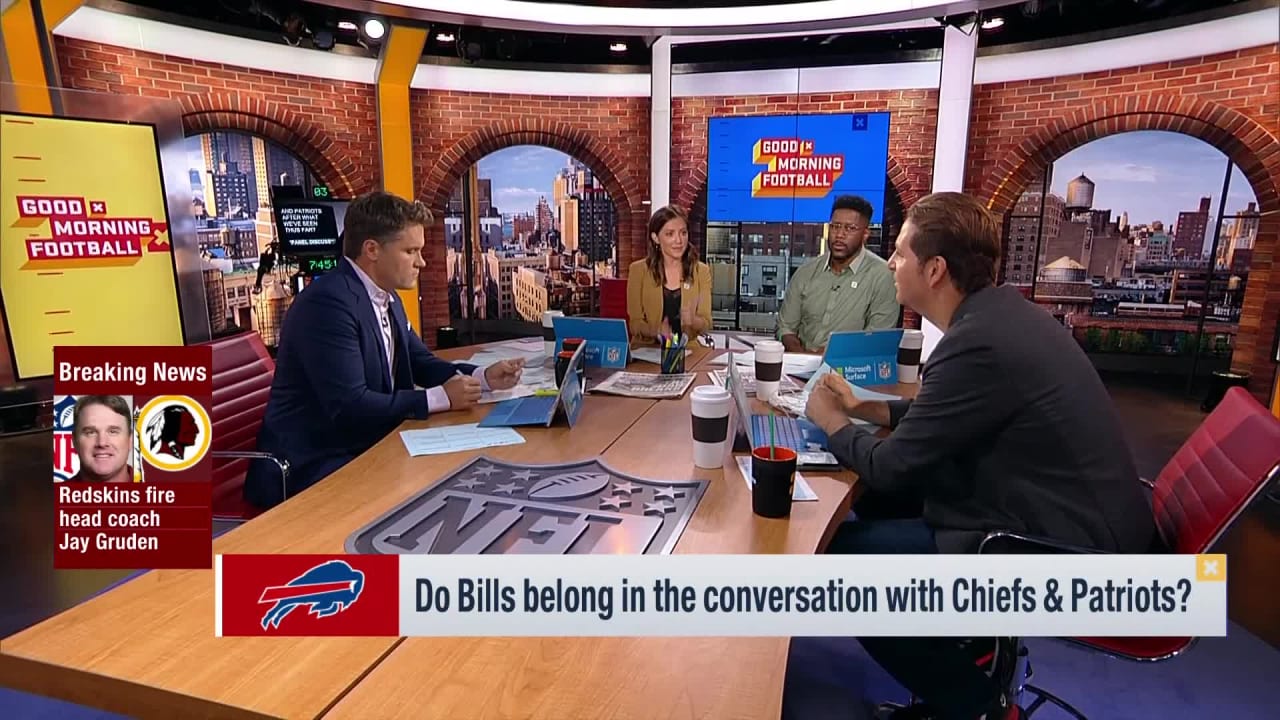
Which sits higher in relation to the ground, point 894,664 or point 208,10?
point 208,10

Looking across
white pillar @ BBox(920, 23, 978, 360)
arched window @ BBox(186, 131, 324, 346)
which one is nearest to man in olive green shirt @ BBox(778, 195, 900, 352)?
white pillar @ BBox(920, 23, 978, 360)

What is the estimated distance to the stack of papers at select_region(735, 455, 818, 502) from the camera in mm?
1428

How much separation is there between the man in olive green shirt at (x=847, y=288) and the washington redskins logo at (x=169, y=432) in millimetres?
2660

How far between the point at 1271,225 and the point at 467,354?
411 cm

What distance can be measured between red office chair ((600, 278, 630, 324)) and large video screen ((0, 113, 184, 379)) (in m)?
3.41

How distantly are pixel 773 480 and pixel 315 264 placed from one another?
192 inches

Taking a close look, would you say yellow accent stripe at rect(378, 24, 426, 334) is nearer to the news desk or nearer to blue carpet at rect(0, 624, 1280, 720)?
blue carpet at rect(0, 624, 1280, 720)

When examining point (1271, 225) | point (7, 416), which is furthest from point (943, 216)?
point (7, 416)

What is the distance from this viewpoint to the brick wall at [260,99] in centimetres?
447

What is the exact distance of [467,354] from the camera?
302 cm

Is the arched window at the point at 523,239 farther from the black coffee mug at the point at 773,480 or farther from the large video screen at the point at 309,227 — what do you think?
the black coffee mug at the point at 773,480

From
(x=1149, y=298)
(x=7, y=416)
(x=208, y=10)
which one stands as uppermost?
(x=208, y=10)

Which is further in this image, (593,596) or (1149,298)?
(1149,298)

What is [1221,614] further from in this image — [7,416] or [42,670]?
[7,416]
